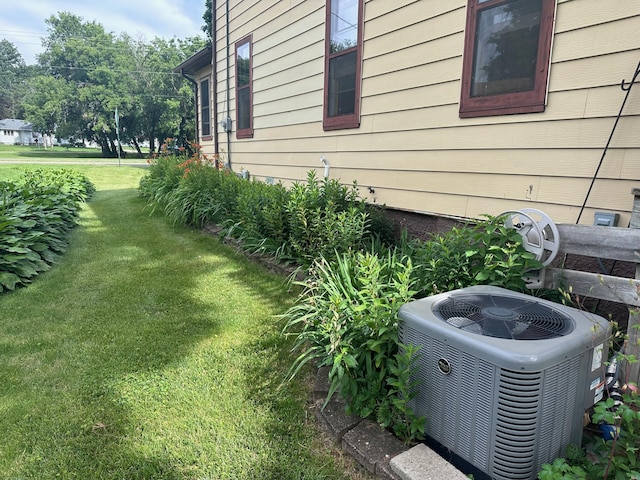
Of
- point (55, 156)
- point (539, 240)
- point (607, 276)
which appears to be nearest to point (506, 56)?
point (539, 240)

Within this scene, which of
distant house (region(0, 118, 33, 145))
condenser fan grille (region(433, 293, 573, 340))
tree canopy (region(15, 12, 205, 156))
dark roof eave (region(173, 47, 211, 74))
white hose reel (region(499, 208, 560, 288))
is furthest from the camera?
distant house (region(0, 118, 33, 145))

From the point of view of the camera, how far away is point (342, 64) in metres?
4.78

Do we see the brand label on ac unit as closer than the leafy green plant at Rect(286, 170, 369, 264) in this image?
Yes

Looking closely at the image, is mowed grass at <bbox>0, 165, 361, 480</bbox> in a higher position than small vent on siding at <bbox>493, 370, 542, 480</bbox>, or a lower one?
lower

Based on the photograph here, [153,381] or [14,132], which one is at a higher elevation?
[14,132]

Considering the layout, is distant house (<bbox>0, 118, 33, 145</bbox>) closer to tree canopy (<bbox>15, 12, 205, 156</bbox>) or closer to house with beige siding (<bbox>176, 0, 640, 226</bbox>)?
tree canopy (<bbox>15, 12, 205, 156</bbox>)

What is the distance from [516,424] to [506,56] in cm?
263

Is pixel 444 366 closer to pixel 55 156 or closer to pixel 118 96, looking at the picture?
pixel 118 96

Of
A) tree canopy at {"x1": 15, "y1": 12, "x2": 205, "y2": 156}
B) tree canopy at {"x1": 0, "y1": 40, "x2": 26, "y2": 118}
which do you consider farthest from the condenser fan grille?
tree canopy at {"x1": 0, "y1": 40, "x2": 26, "y2": 118}

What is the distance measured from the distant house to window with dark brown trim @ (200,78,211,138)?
76.0 m

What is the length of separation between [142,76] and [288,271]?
42.1 m

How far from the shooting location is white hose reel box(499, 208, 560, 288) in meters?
2.27

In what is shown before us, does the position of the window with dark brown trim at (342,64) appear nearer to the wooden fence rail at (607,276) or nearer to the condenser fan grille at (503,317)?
the wooden fence rail at (607,276)

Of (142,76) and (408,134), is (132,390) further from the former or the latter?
(142,76)
